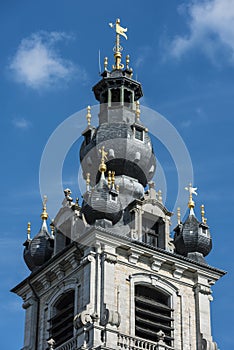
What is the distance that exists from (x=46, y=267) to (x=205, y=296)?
638 centimetres

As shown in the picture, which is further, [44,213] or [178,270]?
[44,213]

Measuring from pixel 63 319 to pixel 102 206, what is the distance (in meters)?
4.60

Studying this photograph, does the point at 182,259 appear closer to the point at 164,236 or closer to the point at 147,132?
the point at 164,236

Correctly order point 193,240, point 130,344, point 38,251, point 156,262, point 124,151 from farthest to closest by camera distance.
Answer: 1. point 124,151
2. point 38,251
3. point 193,240
4. point 156,262
5. point 130,344

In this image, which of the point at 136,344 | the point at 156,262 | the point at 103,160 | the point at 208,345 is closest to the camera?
the point at 136,344

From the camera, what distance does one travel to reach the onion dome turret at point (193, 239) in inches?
→ 2117

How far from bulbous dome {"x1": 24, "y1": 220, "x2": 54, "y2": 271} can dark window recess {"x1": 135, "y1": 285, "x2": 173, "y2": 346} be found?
4.81 meters

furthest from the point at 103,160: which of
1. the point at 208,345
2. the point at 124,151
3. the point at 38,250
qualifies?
the point at 208,345


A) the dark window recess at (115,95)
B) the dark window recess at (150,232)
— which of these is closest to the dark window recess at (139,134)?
the dark window recess at (115,95)

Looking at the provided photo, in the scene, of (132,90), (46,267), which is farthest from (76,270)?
(132,90)

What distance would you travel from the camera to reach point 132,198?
180 feet

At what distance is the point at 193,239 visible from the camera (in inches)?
2117

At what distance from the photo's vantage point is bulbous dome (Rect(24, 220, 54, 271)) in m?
54.6

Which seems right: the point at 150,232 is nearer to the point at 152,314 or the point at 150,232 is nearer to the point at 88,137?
the point at 152,314
